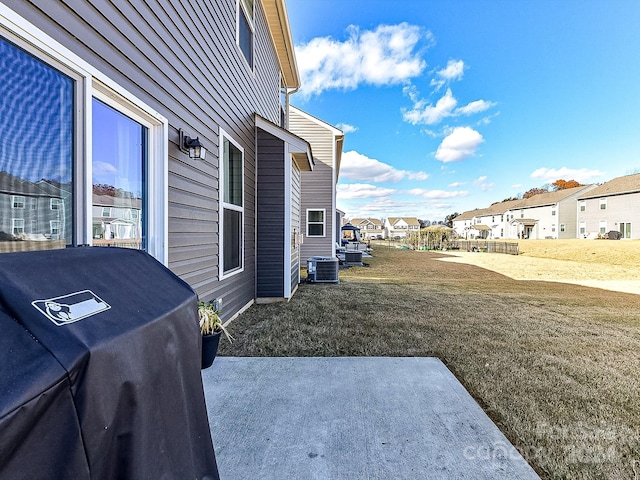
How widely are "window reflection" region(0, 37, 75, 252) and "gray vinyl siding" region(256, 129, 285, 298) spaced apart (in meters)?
4.07

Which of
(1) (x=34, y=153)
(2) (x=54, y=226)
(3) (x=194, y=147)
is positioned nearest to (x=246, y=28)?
(3) (x=194, y=147)

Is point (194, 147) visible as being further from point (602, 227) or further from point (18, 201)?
point (602, 227)

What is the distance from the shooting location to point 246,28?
18.1 feet

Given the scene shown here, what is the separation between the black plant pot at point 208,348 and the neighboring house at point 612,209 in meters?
35.3

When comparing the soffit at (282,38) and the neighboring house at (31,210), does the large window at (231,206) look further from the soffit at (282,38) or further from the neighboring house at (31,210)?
the soffit at (282,38)

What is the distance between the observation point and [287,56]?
8195 mm

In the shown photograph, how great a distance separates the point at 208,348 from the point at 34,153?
1.87 m

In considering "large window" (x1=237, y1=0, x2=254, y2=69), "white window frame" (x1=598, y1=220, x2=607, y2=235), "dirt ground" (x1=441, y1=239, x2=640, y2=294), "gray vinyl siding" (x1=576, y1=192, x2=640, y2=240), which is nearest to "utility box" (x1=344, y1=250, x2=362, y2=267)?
"dirt ground" (x1=441, y1=239, x2=640, y2=294)

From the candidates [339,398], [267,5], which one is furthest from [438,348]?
[267,5]

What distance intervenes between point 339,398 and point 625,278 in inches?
496

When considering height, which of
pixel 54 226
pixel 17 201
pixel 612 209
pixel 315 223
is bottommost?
pixel 54 226

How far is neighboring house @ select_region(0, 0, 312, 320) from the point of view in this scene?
1663mm

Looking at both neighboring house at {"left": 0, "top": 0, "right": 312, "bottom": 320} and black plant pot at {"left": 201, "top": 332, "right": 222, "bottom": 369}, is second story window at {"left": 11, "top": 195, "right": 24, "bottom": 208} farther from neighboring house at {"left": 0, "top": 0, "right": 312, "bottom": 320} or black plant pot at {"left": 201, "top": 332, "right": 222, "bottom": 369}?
black plant pot at {"left": 201, "top": 332, "right": 222, "bottom": 369}

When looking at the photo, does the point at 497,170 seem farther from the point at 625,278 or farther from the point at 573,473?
the point at 573,473
